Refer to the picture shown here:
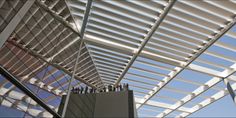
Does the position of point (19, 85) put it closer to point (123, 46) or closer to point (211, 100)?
point (123, 46)

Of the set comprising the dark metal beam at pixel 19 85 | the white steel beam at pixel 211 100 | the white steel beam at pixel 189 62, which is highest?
the white steel beam at pixel 189 62

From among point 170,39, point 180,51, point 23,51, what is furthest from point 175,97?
point 23,51

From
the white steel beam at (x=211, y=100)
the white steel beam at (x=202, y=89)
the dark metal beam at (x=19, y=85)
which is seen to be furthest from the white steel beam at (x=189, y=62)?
the dark metal beam at (x=19, y=85)

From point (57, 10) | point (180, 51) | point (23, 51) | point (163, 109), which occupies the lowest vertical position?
point (163, 109)

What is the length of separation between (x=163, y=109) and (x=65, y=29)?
7.47 m

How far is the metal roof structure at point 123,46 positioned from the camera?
5086 millimetres

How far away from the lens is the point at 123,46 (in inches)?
282

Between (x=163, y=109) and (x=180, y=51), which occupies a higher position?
(x=180, y=51)

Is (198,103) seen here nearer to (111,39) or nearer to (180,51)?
(180,51)

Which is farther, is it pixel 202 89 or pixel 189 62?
pixel 202 89

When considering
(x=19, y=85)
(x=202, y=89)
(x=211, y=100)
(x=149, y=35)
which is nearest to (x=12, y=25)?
(x=19, y=85)

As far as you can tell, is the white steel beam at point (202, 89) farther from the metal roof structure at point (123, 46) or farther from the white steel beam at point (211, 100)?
the white steel beam at point (211, 100)

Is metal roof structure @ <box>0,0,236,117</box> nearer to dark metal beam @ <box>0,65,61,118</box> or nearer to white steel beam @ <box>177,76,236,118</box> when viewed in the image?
white steel beam @ <box>177,76,236,118</box>

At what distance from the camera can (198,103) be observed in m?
10.0
